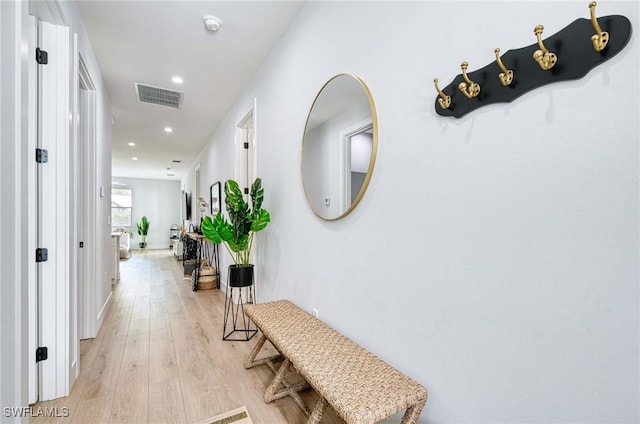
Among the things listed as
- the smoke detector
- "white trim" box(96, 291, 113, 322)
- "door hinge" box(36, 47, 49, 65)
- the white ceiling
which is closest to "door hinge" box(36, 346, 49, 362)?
"white trim" box(96, 291, 113, 322)

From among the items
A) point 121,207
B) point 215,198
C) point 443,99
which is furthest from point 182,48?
point 121,207

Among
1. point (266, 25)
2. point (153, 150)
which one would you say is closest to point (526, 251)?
point (266, 25)

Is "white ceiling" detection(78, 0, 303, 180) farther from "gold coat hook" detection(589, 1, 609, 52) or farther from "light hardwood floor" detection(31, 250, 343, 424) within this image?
"light hardwood floor" detection(31, 250, 343, 424)

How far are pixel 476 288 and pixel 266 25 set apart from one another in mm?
2526

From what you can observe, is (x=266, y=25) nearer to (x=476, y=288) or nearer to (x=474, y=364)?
(x=476, y=288)

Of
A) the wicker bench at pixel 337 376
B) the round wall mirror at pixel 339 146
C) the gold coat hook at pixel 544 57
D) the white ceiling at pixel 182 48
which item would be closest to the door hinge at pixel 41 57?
the white ceiling at pixel 182 48

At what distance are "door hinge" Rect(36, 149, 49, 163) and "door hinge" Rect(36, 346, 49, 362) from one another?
116 cm

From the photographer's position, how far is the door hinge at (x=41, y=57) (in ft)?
5.73

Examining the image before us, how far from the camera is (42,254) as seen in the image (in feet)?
5.68

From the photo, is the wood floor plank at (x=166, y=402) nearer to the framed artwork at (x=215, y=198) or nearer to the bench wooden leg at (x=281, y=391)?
the bench wooden leg at (x=281, y=391)

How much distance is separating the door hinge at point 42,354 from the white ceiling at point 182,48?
244cm

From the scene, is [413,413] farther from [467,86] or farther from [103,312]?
[103,312]

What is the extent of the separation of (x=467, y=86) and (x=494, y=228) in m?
0.52

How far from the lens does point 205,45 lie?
261cm
